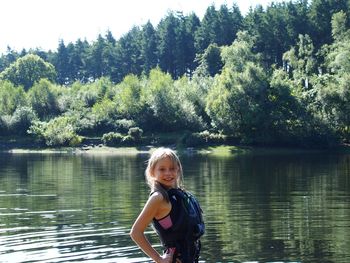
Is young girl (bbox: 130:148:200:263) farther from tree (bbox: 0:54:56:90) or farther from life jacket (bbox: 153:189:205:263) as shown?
tree (bbox: 0:54:56:90)

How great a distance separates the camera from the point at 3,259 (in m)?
20.9

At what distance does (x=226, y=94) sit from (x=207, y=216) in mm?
72060

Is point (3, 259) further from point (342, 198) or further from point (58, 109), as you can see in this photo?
point (58, 109)

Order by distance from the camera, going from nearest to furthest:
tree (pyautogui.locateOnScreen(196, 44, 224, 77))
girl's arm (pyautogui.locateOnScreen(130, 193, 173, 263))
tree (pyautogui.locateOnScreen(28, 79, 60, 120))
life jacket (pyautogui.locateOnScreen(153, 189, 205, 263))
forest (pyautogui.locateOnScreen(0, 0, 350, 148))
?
girl's arm (pyautogui.locateOnScreen(130, 193, 173, 263)) < life jacket (pyautogui.locateOnScreen(153, 189, 205, 263)) < forest (pyautogui.locateOnScreen(0, 0, 350, 148)) < tree (pyautogui.locateOnScreen(28, 79, 60, 120)) < tree (pyautogui.locateOnScreen(196, 44, 224, 77))

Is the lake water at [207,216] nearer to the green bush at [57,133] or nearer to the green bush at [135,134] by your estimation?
the green bush at [135,134]

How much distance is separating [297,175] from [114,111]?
7091 centimetres

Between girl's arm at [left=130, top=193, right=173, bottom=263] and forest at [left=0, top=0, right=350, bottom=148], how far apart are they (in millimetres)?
91004

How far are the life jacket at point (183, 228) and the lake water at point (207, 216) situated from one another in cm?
1268

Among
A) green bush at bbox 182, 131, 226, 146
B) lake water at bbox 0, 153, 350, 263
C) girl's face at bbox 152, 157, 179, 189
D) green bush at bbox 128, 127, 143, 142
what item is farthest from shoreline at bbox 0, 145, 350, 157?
girl's face at bbox 152, 157, 179, 189

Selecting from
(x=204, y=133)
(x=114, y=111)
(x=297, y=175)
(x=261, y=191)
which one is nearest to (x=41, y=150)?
(x=114, y=111)

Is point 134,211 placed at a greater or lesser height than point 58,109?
lesser

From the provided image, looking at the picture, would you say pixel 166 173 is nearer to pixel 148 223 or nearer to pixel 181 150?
pixel 148 223

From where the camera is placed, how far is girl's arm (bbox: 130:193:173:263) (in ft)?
24.8

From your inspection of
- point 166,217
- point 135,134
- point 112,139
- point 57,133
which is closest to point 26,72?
point 57,133
